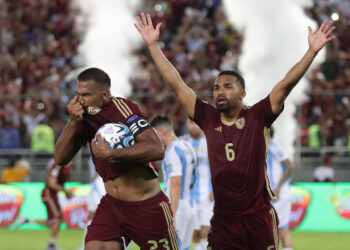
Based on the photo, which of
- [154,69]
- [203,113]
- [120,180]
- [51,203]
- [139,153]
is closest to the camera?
[139,153]

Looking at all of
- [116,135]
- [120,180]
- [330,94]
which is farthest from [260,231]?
[330,94]

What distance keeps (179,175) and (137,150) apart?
10.7ft

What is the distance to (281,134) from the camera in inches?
843

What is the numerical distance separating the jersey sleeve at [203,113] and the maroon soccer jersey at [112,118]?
571mm

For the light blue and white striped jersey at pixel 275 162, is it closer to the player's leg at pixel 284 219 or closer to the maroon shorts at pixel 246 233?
the player's leg at pixel 284 219

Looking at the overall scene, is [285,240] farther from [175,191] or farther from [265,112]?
[265,112]

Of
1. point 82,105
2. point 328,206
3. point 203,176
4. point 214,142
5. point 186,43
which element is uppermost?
point 186,43

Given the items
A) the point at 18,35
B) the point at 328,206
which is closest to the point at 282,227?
the point at 328,206

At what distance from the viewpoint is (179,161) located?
9.89m

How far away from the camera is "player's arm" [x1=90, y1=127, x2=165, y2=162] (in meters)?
6.55

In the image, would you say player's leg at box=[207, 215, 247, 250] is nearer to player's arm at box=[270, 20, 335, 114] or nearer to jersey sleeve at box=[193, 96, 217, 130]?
jersey sleeve at box=[193, 96, 217, 130]

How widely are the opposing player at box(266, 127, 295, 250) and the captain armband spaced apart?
19.9ft

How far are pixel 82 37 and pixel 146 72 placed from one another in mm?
4667

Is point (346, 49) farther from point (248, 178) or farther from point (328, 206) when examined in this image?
point (248, 178)
